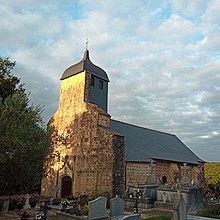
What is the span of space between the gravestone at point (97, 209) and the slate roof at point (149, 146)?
30.6ft

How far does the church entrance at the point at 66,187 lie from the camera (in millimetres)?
21844

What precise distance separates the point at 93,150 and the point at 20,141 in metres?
11.0

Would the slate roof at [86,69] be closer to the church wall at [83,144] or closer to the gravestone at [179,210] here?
the church wall at [83,144]

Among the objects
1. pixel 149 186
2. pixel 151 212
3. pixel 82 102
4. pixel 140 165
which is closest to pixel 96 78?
pixel 82 102

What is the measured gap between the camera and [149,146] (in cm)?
2750

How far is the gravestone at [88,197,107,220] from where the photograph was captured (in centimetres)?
1185

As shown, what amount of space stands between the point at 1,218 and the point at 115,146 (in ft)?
30.6

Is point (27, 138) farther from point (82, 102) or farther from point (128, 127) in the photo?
point (128, 127)

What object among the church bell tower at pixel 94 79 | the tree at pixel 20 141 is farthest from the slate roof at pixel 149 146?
the tree at pixel 20 141

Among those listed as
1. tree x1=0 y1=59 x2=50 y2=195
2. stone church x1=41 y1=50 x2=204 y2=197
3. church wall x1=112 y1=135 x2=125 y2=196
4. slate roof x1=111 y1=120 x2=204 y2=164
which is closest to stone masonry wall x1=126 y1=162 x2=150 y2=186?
stone church x1=41 y1=50 x2=204 y2=197

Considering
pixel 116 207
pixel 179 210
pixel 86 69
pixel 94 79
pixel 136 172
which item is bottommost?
pixel 116 207

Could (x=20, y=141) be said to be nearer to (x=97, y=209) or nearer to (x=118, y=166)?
(x=97, y=209)

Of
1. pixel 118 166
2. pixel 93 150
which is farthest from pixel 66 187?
pixel 118 166

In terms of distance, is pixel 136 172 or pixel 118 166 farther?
pixel 136 172
